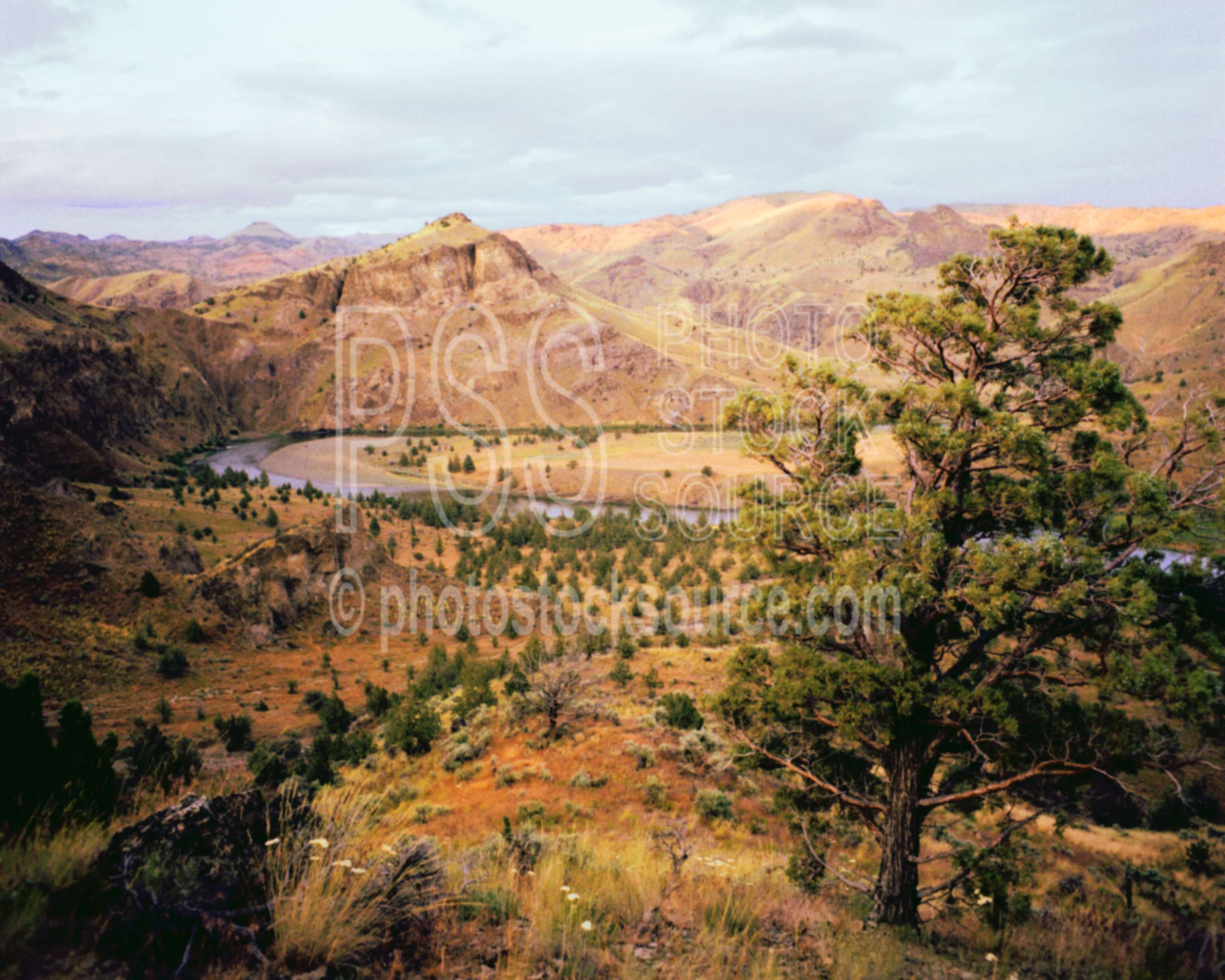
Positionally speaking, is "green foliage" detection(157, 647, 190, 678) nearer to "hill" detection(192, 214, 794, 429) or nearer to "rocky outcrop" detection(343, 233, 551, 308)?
"hill" detection(192, 214, 794, 429)

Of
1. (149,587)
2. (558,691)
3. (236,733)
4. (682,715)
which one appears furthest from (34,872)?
(149,587)

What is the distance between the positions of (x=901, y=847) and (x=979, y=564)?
371 cm

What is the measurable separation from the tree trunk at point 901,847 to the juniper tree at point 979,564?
0.08ft

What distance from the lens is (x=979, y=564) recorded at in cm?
750

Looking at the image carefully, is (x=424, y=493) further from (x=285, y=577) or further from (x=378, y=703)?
(x=378, y=703)

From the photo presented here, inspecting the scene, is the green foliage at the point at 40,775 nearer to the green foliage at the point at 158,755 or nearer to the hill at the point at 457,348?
the green foliage at the point at 158,755

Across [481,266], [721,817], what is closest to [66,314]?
[481,266]

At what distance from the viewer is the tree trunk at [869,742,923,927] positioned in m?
7.85

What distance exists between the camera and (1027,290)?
850 centimetres

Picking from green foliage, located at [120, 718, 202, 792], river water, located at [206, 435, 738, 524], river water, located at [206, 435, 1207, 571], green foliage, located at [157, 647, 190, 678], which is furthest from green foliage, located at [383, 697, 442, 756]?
river water, located at [206, 435, 738, 524]

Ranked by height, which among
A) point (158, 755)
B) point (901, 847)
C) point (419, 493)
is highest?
point (901, 847)

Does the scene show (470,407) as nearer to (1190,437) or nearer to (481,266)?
(481,266)

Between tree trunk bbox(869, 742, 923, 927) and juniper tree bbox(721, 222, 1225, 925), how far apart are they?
0.02 m

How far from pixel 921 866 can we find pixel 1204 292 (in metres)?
206
